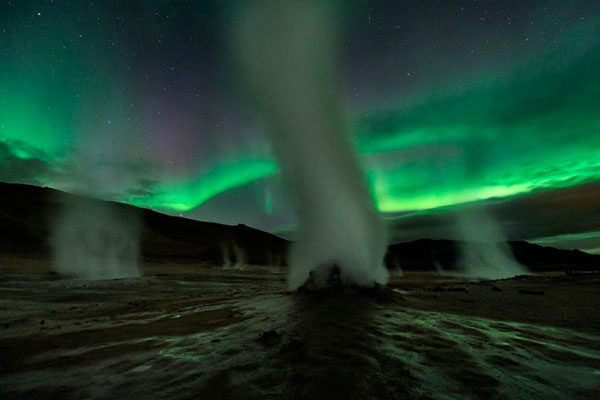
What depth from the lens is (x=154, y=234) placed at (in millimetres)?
112000

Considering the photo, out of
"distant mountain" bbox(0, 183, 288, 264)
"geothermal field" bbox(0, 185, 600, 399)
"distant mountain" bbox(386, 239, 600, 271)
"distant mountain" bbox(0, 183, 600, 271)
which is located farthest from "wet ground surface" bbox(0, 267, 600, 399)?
"distant mountain" bbox(386, 239, 600, 271)

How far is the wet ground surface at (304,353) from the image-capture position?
4.30m

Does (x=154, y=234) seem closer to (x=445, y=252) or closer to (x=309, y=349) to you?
(x=309, y=349)

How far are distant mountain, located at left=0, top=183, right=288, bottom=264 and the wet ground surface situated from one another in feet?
194

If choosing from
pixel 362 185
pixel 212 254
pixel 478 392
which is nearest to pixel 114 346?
pixel 478 392

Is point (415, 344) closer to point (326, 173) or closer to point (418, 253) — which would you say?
point (326, 173)

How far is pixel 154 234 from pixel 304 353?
118765 mm

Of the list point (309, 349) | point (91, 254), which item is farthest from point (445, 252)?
point (309, 349)

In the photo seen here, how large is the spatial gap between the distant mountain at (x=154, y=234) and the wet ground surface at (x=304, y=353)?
59.1 m

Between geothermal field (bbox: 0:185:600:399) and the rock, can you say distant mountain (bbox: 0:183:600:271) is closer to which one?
geothermal field (bbox: 0:185:600:399)

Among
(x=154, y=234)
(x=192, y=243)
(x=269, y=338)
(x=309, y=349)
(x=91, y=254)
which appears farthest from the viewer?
(x=192, y=243)

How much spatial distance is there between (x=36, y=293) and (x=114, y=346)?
1460 centimetres

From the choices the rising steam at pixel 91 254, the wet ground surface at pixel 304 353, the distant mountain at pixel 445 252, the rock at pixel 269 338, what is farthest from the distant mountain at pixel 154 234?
the rock at pixel 269 338

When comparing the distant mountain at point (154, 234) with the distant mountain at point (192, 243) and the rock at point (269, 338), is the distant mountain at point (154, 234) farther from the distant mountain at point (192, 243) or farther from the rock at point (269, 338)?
the rock at point (269, 338)
